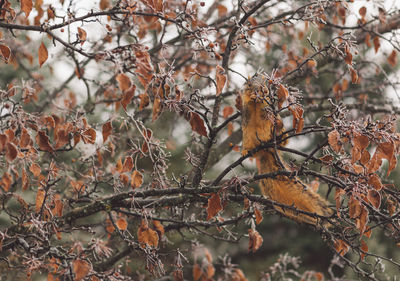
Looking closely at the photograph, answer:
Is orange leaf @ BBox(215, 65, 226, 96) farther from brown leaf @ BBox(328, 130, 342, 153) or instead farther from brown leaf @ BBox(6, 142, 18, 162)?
brown leaf @ BBox(6, 142, 18, 162)

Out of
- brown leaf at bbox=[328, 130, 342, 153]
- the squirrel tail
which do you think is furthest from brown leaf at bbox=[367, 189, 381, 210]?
the squirrel tail

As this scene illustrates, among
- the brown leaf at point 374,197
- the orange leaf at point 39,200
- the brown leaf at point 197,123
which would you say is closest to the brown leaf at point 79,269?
the orange leaf at point 39,200

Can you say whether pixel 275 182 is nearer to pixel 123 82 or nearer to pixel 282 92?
pixel 282 92

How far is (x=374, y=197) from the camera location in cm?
170

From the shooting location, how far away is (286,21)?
2.16 m

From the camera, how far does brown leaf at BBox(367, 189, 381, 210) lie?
1689 mm

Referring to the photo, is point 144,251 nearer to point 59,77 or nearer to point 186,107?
point 186,107

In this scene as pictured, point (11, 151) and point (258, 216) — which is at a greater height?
point (11, 151)

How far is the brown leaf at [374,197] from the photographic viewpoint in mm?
1689

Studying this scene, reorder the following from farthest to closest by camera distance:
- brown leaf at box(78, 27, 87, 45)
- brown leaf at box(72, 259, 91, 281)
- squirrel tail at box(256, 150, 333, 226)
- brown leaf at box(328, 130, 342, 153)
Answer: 1. squirrel tail at box(256, 150, 333, 226)
2. brown leaf at box(78, 27, 87, 45)
3. brown leaf at box(72, 259, 91, 281)
4. brown leaf at box(328, 130, 342, 153)

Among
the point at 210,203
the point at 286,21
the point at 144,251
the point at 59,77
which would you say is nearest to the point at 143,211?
the point at 144,251

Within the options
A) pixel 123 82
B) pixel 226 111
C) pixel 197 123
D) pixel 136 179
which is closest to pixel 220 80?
pixel 197 123

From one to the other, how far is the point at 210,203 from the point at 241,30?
75cm

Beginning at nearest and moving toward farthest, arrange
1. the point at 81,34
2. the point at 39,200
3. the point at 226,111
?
the point at 81,34, the point at 39,200, the point at 226,111
